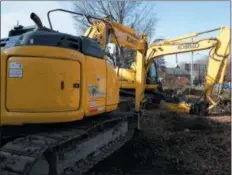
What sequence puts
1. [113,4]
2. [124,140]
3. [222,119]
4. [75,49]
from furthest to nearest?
1. [113,4]
2. [222,119]
3. [124,140]
4. [75,49]

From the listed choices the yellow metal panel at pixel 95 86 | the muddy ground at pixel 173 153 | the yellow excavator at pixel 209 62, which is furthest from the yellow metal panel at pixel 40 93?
the yellow excavator at pixel 209 62

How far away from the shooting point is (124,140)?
24.1ft

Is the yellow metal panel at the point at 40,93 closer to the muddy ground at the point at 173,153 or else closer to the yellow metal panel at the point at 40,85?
the yellow metal panel at the point at 40,85

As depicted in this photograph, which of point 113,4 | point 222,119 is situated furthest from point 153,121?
point 113,4

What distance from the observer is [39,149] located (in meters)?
4.32

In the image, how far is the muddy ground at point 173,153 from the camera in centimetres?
627

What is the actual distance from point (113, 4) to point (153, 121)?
12.6m

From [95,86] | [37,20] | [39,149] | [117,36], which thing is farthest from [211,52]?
[39,149]

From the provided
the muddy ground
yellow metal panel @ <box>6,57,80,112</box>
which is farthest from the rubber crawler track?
the muddy ground

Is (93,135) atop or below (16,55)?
below

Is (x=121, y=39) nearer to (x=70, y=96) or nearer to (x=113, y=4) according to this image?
(x=70, y=96)

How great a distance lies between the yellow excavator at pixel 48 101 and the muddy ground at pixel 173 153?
715mm

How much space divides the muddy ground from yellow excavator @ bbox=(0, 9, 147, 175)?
0.72 metres

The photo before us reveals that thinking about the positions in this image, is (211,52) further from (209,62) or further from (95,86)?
(95,86)
